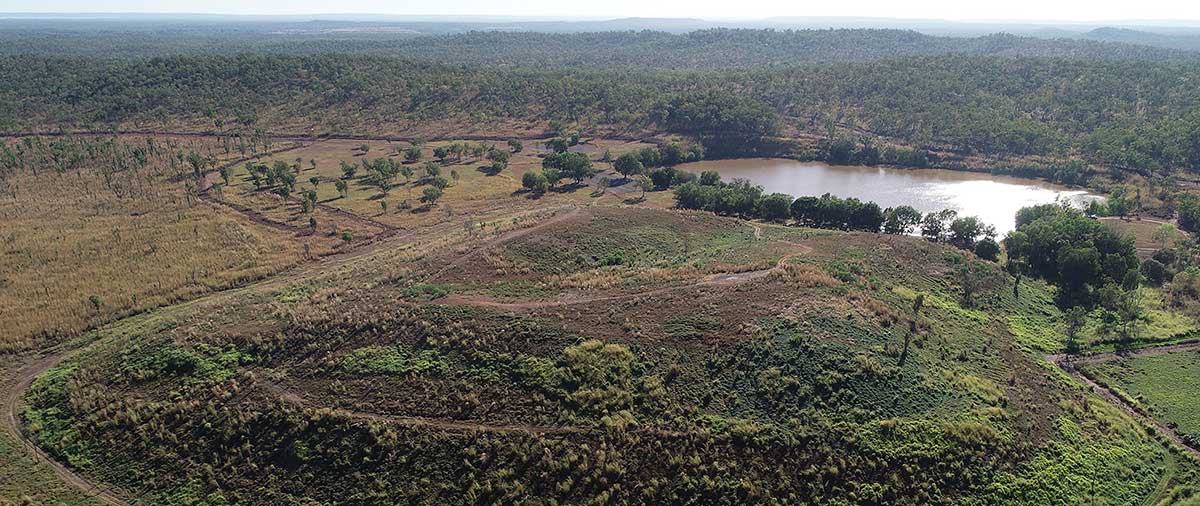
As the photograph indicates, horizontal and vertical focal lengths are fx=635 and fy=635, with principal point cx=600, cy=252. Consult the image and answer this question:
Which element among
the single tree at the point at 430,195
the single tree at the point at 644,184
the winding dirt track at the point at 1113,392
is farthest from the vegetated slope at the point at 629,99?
the winding dirt track at the point at 1113,392

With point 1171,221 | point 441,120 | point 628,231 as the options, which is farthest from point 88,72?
point 1171,221

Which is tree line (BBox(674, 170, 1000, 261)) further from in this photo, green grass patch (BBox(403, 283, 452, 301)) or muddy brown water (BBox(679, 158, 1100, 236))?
green grass patch (BBox(403, 283, 452, 301))

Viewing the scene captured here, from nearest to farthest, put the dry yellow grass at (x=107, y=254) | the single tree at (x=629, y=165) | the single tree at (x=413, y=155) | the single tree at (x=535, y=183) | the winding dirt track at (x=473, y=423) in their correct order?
the winding dirt track at (x=473, y=423) < the dry yellow grass at (x=107, y=254) < the single tree at (x=535, y=183) < the single tree at (x=629, y=165) < the single tree at (x=413, y=155)

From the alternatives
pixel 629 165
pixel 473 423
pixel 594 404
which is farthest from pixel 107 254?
pixel 629 165

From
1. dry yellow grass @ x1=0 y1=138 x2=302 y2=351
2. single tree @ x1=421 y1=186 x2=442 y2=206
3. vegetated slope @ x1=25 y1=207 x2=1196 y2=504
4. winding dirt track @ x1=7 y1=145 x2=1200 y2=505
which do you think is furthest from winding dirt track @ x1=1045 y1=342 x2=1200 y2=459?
single tree @ x1=421 y1=186 x2=442 y2=206

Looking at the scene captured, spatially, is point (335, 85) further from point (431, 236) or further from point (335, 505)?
point (335, 505)

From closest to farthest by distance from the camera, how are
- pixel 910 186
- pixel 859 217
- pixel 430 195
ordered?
1. pixel 859 217
2. pixel 430 195
3. pixel 910 186

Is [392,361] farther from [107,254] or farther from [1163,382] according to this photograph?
[1163,382]

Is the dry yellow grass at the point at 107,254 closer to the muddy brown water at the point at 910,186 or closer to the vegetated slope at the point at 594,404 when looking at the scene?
the vegetated slope at the point at 594,404
